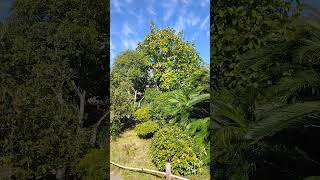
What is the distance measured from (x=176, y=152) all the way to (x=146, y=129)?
49 cm

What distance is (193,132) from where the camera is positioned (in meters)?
5.59

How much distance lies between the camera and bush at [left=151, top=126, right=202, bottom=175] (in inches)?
217

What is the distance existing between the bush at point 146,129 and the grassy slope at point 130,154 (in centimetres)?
7

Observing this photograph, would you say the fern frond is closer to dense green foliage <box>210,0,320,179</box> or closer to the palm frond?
dense green foliage <box>210,0,320,179</box>

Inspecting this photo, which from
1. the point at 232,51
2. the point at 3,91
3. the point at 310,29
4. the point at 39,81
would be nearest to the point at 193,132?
the point at 232,51

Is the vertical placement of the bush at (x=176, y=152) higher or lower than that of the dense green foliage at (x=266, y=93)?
lower

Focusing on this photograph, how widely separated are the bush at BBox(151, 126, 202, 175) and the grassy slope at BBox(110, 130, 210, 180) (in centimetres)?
13

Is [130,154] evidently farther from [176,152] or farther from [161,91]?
[161,91]

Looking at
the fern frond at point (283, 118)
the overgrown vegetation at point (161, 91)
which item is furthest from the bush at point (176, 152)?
the fern frond at point (283, 118)

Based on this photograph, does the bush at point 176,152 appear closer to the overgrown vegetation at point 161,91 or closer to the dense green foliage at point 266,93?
the overgrown vegetation at point 161,91

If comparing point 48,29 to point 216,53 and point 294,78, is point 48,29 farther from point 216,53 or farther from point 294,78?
point 294,78

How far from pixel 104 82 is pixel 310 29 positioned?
3.32m

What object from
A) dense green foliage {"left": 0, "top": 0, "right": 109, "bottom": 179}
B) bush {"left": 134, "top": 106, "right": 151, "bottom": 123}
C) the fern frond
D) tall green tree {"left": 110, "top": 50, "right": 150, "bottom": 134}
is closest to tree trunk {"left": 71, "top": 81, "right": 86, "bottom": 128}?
dense green foliage {"left": 0, "top": 0, "right": 109, "bottom": 179}

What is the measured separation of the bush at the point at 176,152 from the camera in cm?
551
